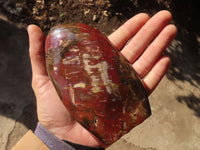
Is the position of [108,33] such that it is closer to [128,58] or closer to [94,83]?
[128,58]

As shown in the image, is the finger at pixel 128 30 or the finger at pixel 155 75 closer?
the finger at pixel 155 75

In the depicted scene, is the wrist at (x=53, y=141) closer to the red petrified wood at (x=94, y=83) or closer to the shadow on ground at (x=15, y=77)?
the red petrified wood at (x=94, y=83)

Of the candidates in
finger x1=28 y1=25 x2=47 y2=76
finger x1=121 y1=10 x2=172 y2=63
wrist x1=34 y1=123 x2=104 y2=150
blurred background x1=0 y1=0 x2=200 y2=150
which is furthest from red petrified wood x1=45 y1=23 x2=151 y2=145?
blurred background x1=0 y1=0 x2=200 y2=150

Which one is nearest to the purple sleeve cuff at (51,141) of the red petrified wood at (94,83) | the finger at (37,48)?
the red petrified wood at (94,83)

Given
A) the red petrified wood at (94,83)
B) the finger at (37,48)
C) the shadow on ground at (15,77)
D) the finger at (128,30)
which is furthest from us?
the shadow on ground at (15,77)

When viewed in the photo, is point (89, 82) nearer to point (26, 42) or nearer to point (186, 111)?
point (26, 42)

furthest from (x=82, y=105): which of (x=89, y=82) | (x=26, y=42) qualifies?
(x=26, y=42)
